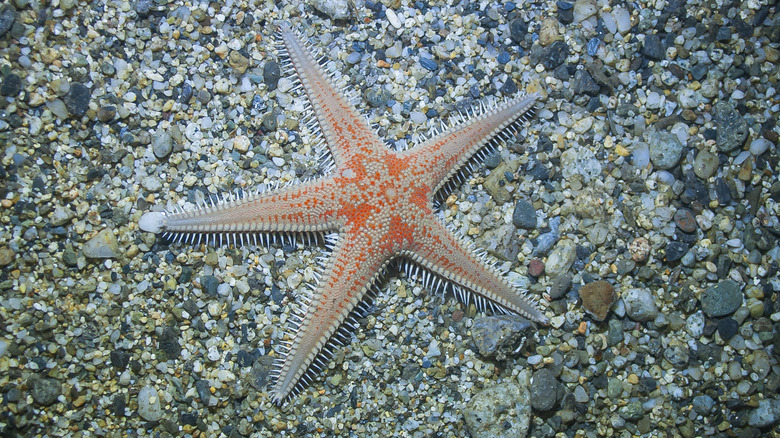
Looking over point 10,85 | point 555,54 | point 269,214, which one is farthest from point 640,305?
point 10,85

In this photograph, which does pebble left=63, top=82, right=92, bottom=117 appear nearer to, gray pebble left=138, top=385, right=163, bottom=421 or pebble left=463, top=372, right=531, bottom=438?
gray pebble left=138, top=385, right=163, bottom=421

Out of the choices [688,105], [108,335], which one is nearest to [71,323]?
[108,335]

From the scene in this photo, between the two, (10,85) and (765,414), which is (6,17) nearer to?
(10,85)

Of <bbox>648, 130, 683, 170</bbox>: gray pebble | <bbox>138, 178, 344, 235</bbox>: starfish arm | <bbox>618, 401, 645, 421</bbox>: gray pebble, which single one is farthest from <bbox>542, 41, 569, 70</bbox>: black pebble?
<bbox>618, 401, 645, 421</bbox>: gray pebble

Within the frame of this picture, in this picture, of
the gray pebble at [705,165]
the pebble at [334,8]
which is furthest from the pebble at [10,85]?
the gray pebble at [705,165]

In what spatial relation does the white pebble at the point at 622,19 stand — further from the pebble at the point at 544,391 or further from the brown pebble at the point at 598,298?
the pebble at the point at 544,391
